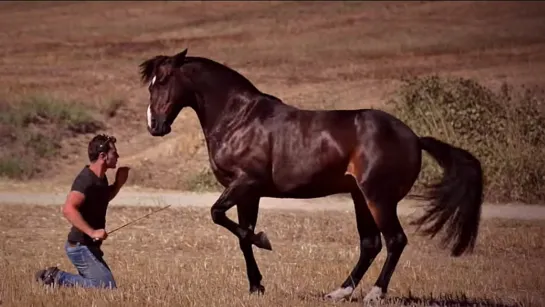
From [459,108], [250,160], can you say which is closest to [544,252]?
[250,160]

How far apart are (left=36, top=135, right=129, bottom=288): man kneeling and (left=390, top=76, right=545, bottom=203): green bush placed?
29.6 feet

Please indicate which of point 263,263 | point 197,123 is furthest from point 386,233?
point 197,123

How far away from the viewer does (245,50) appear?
105 ft

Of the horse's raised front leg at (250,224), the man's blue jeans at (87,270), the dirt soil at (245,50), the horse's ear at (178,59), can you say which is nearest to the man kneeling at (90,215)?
the man's blue jeans at (87,270)

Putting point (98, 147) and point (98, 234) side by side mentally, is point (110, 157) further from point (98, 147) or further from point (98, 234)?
point (98, 234)

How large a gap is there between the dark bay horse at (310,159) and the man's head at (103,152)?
0.48 m

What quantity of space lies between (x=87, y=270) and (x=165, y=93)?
155 cm

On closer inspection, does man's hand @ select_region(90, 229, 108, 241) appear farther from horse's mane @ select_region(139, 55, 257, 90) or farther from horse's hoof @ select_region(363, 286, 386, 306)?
horse's hoof @ select_region(363, 286, 386, 306)

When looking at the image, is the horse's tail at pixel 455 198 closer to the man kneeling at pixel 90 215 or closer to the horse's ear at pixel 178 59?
the horse's ear at pixel 178 59

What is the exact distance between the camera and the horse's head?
9.89 metres

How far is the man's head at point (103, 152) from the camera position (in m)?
9.49

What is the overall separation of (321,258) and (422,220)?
119 inches

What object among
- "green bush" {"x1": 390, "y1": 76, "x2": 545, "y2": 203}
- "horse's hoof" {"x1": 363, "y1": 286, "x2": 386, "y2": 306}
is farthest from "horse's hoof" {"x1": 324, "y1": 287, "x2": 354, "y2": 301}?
"green bush" {"x1": 390, "y1": 76, "x2": 545, "y2": 203}

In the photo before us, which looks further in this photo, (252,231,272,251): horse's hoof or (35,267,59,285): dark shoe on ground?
(35,267,59,285): dark shoe on ground
